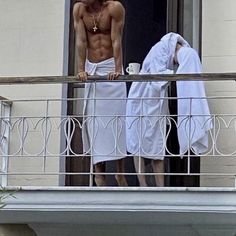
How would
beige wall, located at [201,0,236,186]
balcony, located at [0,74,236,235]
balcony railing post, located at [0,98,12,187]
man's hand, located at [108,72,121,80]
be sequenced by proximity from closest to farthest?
balcony, located at [0,74,236,235] → man's hand, located at [108,72,121,80] → balcony railing post, located at [0,98,12,187] → beige wall, located at [201,0,236,186]

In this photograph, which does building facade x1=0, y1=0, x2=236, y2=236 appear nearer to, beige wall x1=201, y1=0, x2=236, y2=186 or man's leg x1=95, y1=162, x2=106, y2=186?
beige wall x1=201, y1=0, x2=236, y2=186

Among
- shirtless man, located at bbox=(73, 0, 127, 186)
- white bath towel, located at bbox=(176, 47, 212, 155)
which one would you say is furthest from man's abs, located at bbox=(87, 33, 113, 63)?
white bath towel, located at bbox=(176, 47, 212, 155)

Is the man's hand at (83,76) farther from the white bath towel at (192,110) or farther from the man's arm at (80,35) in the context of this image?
the white bath towel at (192,110)

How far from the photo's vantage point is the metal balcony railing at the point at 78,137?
7477 millimetres

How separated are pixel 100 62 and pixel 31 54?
161 centimetres

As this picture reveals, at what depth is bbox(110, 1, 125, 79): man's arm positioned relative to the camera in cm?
753

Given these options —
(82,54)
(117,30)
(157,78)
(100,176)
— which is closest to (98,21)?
(117,30)

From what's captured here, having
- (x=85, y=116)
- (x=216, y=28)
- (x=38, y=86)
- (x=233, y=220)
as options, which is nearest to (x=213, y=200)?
(x=233, y=220)

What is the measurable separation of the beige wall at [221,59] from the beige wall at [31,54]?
166 cm

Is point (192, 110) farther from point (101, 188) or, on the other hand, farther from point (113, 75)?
point (101, 188)

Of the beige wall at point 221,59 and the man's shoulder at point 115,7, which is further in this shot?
the beige wall at point 221,59

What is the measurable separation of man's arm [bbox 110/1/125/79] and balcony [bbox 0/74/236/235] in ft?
0.92

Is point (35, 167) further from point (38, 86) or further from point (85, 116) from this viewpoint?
point (85, 116)

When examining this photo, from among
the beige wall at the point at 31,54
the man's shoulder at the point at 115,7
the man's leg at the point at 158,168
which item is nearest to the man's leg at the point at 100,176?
the man's leg at the point at 158,168
